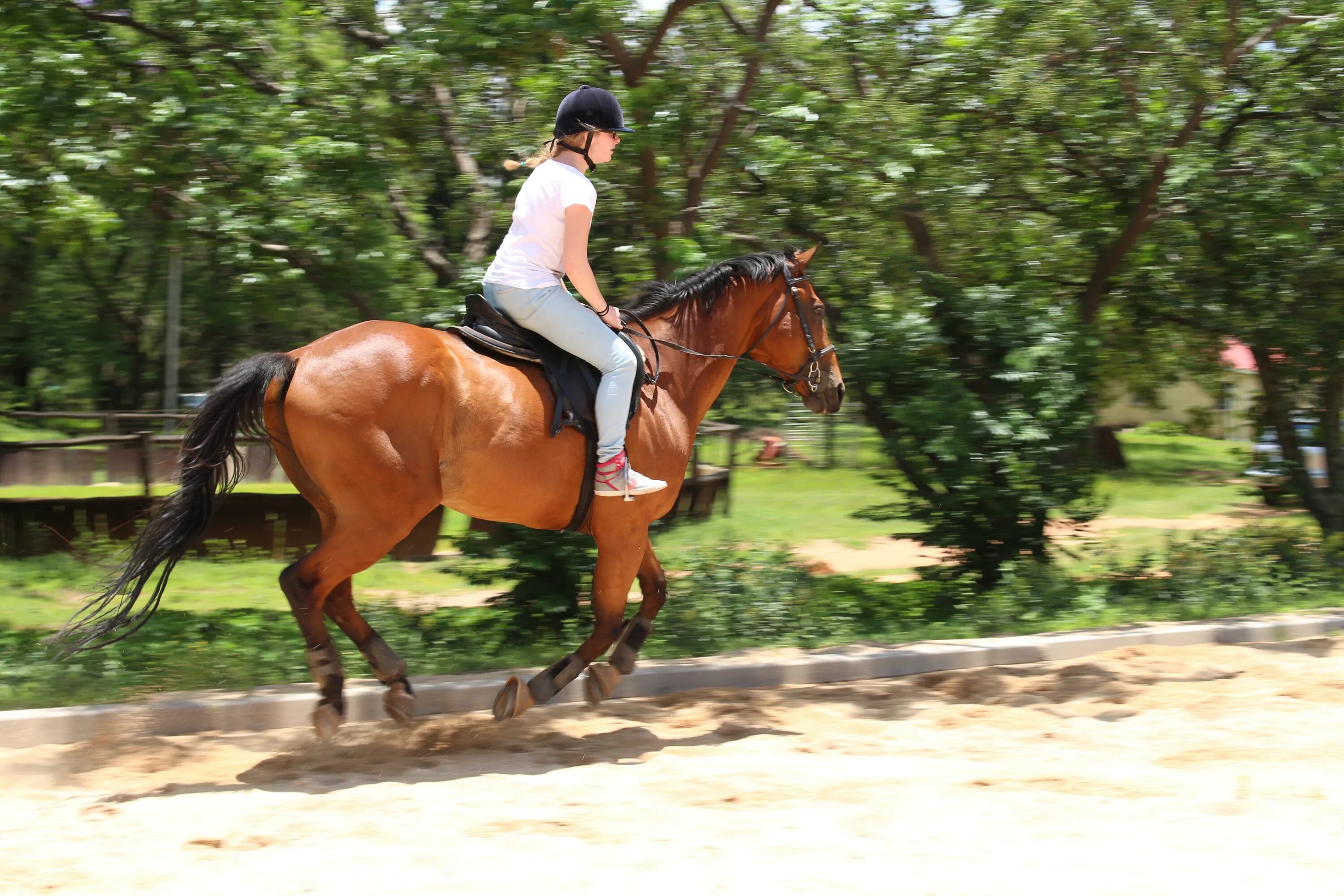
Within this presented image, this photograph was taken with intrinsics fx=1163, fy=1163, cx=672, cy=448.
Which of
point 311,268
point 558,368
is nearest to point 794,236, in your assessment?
point 311,268

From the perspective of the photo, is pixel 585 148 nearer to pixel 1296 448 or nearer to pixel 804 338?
pixel 804 338

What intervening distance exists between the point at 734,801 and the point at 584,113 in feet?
10.3

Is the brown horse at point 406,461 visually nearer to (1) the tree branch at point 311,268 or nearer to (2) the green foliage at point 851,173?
(2) the green foliage at point 851,173

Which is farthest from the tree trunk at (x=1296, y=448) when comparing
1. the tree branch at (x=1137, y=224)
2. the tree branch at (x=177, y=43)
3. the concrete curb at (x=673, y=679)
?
the tree branch at (x=177, y=43)

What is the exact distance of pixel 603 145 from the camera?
550 cm

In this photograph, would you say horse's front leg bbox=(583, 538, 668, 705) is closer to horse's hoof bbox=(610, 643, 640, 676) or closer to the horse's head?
horse's hoof bbox=(610, 643, 640, 676)

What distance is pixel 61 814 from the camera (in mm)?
4301

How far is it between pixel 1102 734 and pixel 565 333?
126 inches

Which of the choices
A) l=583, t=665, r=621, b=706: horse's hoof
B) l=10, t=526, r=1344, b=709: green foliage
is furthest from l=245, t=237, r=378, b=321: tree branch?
l=583, t=665, r=621, b=706: horse's hoof

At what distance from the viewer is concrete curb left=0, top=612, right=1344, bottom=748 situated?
5.29 metres

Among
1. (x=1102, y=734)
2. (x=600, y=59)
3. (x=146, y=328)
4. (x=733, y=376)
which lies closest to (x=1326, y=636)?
(x=1102, y=734)

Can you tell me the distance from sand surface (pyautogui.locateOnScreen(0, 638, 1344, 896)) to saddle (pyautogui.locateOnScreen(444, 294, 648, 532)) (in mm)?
1337

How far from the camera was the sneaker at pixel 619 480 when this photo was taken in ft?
18.0

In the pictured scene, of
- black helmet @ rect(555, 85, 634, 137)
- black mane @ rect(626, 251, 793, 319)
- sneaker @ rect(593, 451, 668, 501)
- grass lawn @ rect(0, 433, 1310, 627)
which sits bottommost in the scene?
grass lawn @ rect(0, 433, 1310, 627)
